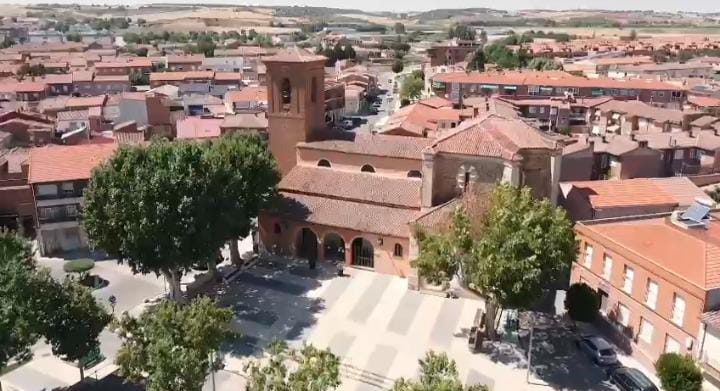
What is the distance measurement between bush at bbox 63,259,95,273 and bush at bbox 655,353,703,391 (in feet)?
124

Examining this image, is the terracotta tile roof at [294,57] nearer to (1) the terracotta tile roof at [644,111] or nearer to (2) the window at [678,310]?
(2) the window at [678,310]

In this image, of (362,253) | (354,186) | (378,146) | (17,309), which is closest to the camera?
(17,309)

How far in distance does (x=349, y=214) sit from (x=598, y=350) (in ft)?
64.1

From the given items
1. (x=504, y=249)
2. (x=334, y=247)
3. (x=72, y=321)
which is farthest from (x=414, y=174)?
(x=72, y=321)

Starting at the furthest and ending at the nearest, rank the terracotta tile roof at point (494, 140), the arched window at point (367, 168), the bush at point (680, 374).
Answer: the arched window at point (367, 168) < the terracotta tile roof at point (494, 140) < the bush at point (680, 374)

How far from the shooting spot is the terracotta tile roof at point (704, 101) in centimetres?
9925

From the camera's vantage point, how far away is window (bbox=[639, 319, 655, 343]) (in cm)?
3267

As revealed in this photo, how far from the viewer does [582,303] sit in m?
36.0

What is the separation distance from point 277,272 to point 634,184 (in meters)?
28.9

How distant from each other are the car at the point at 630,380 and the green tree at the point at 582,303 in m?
4.86

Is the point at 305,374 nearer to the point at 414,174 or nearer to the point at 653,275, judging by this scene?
the point at 653,275

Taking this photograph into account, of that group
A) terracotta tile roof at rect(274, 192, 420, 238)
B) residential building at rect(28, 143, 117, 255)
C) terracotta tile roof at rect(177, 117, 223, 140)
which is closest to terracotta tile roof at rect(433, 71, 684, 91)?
terracotta tile roof at rect(177, 117, 223, 140)

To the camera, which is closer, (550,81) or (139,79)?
(550,81)

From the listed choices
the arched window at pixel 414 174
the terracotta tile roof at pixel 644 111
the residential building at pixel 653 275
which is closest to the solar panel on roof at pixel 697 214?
the residential building at pixel 653 275
